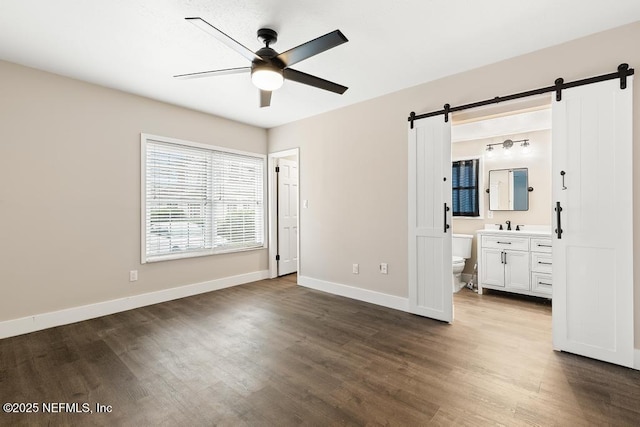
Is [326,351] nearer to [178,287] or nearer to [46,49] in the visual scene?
[178,287]

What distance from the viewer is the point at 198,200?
4.32m

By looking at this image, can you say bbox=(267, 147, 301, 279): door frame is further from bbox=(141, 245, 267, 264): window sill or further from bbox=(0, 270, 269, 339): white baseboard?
bbox=(0, 270, 269, 339): white baseboard

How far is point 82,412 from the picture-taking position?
177 centimetres

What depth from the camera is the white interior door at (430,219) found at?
315 cm

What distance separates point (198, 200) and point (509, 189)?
4737mm

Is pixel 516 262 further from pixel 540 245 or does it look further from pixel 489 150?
pixel 489 150

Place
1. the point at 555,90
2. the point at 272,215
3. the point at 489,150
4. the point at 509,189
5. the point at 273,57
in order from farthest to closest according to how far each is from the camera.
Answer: the point at 272,215, the point at 489,150, the point at 509,189, the point at 555,90, the point at 273,57

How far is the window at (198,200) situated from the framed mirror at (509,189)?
12.6 ft

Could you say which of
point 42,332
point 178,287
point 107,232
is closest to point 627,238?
point 178,287

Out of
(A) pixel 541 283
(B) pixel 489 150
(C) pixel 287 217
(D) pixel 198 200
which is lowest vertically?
(A) pixel 541 283

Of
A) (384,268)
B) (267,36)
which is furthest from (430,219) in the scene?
(267,36)

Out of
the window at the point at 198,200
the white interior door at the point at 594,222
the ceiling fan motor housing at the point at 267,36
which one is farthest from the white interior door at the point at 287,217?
the white interior door at the point at 594,222

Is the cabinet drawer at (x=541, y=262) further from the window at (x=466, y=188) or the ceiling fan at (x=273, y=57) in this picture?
the ceiling fan at (x=273, y=57)

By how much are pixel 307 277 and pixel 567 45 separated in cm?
398
